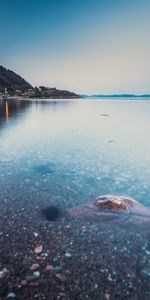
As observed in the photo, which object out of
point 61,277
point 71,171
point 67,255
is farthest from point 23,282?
point 71,171

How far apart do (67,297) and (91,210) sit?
11.6 ft

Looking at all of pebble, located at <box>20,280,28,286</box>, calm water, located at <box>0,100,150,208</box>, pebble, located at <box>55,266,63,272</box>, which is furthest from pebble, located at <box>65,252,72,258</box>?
calm water, located at <box>0,100,150,208</box>

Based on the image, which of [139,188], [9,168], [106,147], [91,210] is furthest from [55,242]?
[106,147]

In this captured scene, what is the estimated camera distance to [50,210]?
746 centimetres

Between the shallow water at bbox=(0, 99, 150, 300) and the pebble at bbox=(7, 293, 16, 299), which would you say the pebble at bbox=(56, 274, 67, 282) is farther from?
the pebble at bbox=(7, 293, 16, 299)

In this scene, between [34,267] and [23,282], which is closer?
[23,282]

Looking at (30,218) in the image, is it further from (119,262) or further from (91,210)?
(119,262)

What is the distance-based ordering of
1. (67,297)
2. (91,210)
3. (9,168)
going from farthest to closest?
1. (9,168)
2. (91,210)
3. (67,297)

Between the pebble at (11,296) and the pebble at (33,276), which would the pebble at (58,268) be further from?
the pebble at (11,296)

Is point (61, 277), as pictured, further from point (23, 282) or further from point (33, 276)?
point (23, 282)

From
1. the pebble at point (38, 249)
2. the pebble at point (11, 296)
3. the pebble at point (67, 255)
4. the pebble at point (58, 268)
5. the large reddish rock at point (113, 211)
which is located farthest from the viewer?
the large reddish rock at point (113, 211)

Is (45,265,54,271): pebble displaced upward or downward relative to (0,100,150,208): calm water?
downward

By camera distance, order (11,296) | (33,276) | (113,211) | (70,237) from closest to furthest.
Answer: (11,296) < (33,276) < (70,237) < (113,211)

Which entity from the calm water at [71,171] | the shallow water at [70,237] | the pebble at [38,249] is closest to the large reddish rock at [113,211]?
the shallow water at [70,237]
